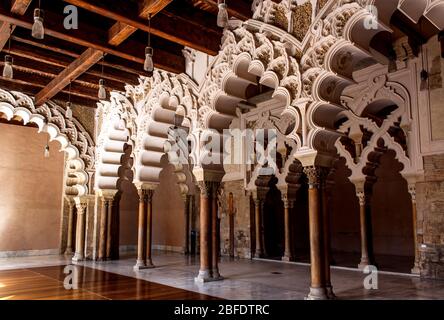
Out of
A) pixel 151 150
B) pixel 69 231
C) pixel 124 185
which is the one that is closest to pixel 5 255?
pixel 69 231

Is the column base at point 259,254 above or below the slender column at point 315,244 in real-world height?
below

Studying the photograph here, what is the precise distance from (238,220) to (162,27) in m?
6.67

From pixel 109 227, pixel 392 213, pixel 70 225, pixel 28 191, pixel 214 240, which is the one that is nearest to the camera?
pixel 214 240

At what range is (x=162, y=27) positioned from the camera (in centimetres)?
587

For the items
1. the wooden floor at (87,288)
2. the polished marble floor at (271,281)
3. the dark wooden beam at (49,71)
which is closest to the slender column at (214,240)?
the polished marble floor at (271,281)

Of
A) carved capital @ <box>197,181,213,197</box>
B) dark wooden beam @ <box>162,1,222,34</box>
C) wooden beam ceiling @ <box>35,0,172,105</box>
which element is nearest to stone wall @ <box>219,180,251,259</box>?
carved capital @ <box>197,181,213,197</box>

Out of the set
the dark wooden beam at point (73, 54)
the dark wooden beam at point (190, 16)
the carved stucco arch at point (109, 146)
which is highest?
the dark wooden beam at point (190, 16)

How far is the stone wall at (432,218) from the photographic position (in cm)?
663

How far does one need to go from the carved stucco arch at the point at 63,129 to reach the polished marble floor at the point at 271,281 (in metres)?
2.61

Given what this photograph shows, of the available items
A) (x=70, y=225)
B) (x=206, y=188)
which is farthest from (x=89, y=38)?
(x=70, y=225)

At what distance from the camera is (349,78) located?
4.83 metres

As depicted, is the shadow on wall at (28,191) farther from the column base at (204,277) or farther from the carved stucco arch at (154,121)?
the column base at (204,277)

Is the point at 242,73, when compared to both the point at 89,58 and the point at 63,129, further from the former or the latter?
the point at 63,129
